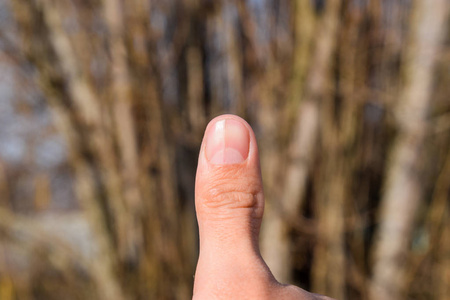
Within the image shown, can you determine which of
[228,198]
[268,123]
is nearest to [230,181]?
[228,198]

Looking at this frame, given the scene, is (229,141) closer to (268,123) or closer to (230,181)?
(230,181)

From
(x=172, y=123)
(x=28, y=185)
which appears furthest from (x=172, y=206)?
(x=28, y=185)

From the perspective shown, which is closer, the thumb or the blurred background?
the thumb

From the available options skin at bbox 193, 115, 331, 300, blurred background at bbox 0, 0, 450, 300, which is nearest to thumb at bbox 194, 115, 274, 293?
skin at bbox 193, 115, 331, 300

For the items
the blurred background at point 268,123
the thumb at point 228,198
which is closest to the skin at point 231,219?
the thumb at point 228,198

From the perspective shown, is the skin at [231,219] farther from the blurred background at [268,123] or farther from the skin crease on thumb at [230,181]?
the blurred background at [268,123]

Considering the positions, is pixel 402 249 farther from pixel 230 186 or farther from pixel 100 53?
pixel 100 53

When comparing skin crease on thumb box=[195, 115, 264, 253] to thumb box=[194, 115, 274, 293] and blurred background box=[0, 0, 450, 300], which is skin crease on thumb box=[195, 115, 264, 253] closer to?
thumb box=[194, 115, 274, 293]
